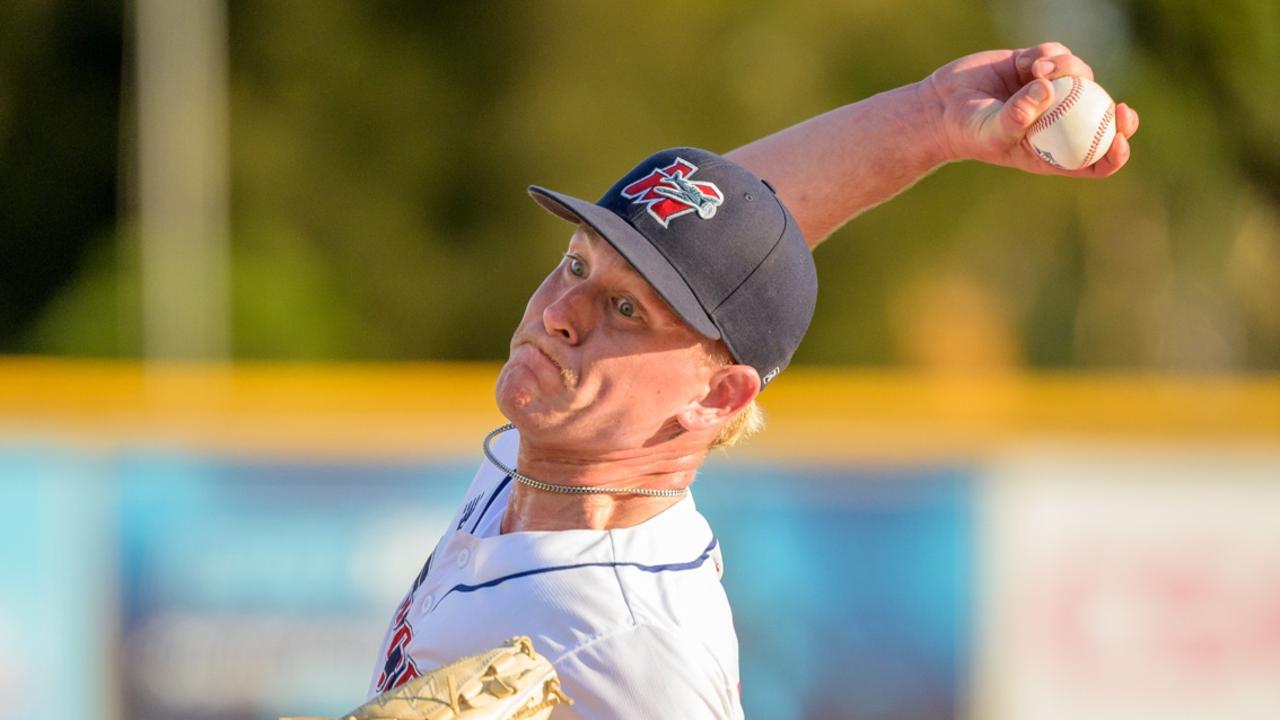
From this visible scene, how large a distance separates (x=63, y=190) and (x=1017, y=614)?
567 inches

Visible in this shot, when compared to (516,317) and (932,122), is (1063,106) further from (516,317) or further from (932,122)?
(516,317)

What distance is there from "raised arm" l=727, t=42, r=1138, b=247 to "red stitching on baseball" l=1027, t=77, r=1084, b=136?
0.05ft

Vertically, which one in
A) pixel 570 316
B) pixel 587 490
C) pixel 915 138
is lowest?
pixel 587 490

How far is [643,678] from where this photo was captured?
246cm

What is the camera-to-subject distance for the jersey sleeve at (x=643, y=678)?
245 centimetres

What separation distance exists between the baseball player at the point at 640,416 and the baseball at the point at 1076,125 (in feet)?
0.10

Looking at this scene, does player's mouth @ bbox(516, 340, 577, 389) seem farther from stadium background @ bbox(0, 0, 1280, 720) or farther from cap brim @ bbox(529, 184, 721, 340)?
stadium background @ bbox(0, 0, 1280, 720)

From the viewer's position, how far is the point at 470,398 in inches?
Result: 263

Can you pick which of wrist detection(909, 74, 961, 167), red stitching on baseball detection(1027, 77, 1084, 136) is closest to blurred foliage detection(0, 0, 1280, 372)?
wrist detection(909, 74, 961, 167)

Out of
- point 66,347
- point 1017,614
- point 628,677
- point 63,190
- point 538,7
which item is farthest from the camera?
point 538,7

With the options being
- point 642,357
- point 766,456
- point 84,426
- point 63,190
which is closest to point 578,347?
point 642,357

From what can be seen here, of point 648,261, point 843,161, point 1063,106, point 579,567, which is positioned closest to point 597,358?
point 648,261

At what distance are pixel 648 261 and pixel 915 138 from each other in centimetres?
68

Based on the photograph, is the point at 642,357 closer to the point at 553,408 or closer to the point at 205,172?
the point at 553,408
